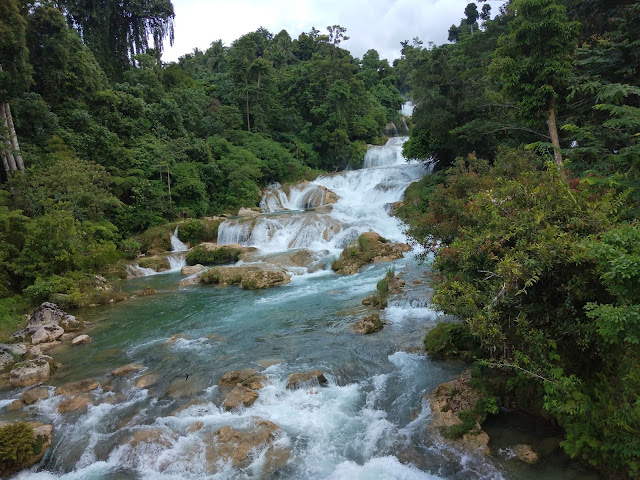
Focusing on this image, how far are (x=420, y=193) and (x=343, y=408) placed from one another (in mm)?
18805

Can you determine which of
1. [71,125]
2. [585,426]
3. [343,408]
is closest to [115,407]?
[343,408]

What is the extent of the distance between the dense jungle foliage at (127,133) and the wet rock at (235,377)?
8.58 m

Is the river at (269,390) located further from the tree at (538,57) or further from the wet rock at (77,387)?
the tree at (538,57)

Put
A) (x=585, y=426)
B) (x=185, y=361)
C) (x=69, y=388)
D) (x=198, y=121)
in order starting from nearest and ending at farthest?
(x=585, y=426)
(x=69, y=388)
(x=185, y=361)
(x=198, y=121)

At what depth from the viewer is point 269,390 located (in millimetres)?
7051

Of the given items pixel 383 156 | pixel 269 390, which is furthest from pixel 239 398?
pixel 383 156

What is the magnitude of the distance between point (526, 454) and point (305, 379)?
375 cm

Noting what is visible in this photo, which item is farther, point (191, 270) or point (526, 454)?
point (191, 270)

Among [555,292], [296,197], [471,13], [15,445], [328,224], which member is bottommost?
[15,445]

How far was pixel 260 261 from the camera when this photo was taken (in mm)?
18578

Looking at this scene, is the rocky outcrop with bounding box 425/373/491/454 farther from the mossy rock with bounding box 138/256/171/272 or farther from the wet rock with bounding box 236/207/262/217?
the wet rock with bounding box 236/207/262/217

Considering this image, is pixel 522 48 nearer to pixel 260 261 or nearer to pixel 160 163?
pixel 260 261

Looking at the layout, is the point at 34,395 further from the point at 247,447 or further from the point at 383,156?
the point at 383,156

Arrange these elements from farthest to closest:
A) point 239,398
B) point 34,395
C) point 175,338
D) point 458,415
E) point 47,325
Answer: point 47,325, point 175,338, point 34,395, point 239,398, point 458,415
